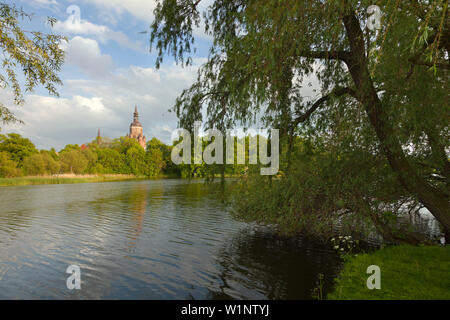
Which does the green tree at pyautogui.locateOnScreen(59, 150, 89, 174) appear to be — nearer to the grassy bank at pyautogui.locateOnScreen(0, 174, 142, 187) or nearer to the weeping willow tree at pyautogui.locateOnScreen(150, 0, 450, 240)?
the grassy bank at pyautogui.locateOnScreen(0, 174, 142, 187)

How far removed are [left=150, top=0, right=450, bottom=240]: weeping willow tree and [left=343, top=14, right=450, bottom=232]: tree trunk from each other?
0.02 meters

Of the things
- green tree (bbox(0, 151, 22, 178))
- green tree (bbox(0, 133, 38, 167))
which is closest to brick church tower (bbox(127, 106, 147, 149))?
green tree (bbox(0, 133, 38, 167))

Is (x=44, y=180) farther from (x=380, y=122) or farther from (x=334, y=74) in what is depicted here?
(x=380, y=122)

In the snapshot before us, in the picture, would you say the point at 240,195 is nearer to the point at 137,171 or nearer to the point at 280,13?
the point at 280,13

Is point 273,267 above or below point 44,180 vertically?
below

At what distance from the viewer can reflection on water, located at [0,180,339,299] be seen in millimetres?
6391

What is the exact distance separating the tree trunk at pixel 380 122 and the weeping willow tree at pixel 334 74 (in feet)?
0.06

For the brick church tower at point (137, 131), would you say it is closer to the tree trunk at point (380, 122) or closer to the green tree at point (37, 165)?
the green tree at point (37, 165)

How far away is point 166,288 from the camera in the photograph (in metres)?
6.54

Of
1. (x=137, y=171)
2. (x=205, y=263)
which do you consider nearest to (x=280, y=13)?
(x=205, y=263)

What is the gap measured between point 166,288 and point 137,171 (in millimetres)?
64452

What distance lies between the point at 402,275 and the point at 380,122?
10.5 ft

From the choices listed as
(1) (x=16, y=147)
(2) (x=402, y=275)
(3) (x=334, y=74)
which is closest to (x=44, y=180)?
(1) (x=16, y=147)

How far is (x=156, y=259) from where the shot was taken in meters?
8.50
